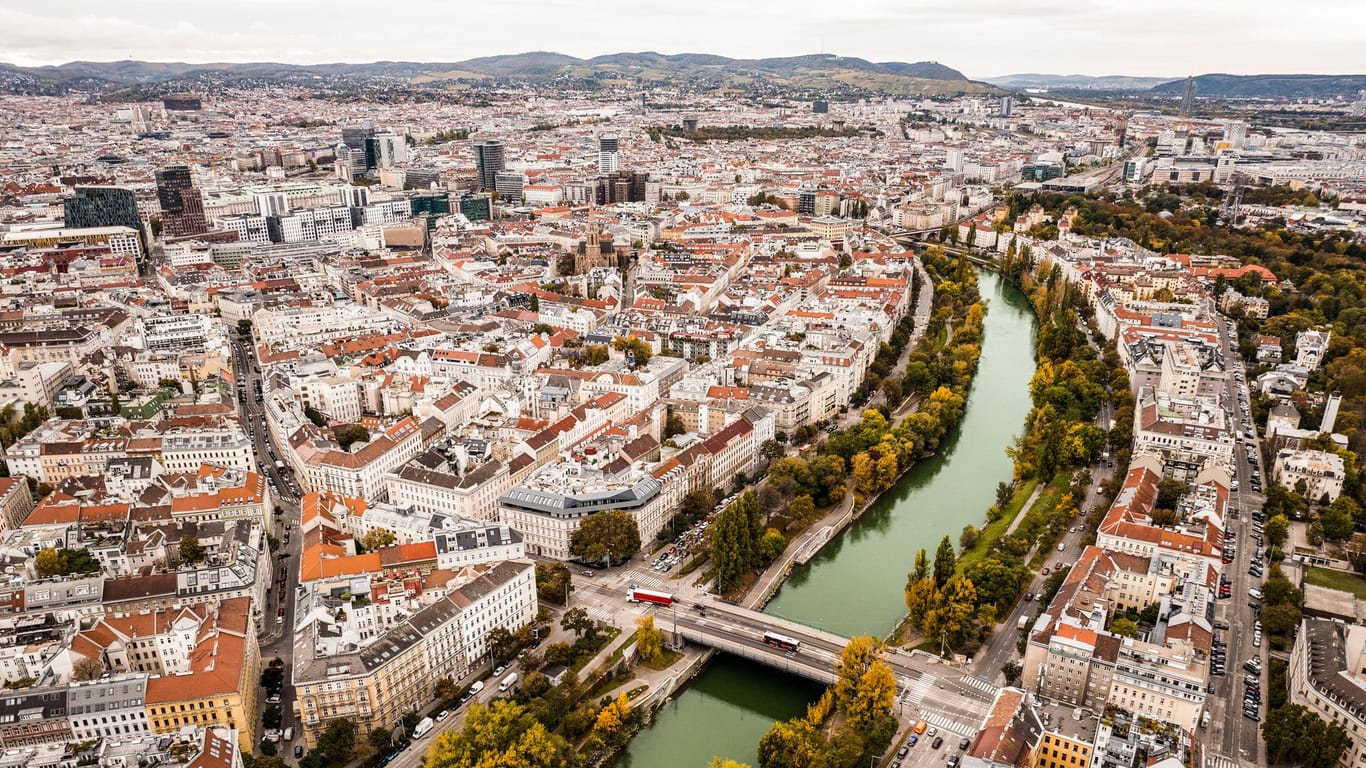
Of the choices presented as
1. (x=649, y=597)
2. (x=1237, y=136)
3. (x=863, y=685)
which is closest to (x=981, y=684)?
(x=863, y=685)

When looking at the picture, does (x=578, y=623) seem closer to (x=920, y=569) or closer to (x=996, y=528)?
(x=920, y=569)

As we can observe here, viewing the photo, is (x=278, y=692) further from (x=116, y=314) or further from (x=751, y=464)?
(x=116, y=314)

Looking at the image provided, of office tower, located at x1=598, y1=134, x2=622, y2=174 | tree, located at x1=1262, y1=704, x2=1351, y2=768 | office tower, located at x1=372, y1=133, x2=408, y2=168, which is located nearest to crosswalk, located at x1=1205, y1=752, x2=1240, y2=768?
tree, located at x1=1262, y1=704, x2=1351, y2=768

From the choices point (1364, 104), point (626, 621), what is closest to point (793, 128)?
point (1364, 104)

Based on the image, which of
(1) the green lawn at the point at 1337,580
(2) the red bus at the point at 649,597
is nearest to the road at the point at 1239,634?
(1) the green lawn at the point at 1337,580

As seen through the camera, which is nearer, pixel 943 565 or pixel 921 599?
pixel 921 599

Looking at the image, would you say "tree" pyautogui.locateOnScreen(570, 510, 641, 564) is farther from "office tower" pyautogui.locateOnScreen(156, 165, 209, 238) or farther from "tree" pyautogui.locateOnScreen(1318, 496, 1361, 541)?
"office tower" pyautogui.locateOnScreen(156, 165, 209, 238)
